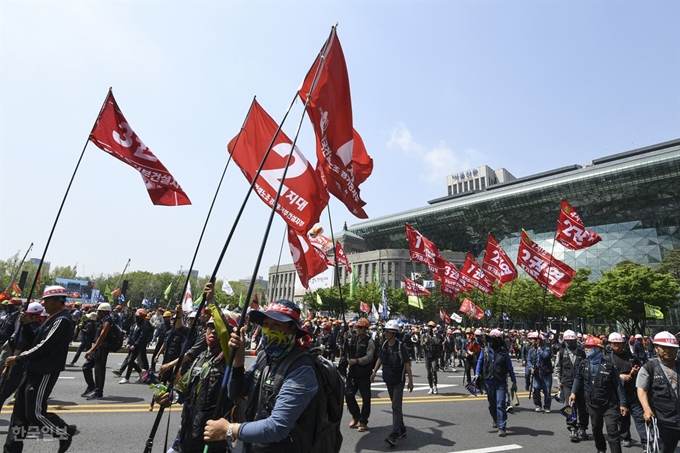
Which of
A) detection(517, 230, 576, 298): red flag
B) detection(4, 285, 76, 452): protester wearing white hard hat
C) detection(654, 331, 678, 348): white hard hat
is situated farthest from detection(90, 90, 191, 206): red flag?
detection(517, 230, 576, 298): red flag

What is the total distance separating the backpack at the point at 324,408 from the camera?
263cm

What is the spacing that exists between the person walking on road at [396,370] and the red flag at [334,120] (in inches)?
92.7

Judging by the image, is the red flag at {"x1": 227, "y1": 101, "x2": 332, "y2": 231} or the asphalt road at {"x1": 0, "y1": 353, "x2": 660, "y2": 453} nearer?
the asphalt road at {"x1": 0, "y1": 353, "x2": 660, "y2": 453}

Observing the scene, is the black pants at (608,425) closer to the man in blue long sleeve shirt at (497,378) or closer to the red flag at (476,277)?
the man in blue long sleeve shirt at (497,378)

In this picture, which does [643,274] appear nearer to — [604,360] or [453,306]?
[453,306]

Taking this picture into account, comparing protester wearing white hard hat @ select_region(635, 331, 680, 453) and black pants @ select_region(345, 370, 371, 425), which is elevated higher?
protester wearing white hard hat @ select_region(635, 331, 680, 453)

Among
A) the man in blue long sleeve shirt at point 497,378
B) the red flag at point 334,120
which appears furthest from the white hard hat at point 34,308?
the man in blue long sleeve shirt at point 497,378

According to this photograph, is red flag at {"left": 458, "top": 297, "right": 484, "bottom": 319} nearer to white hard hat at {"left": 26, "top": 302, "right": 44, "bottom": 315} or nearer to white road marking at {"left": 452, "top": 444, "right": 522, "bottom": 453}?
white road marking at {"left": 452, "top": 444, "right": 522, "bottom": 453}

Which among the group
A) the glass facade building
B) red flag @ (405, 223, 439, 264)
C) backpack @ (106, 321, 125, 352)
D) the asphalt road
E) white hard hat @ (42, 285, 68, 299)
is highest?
the glass facade building

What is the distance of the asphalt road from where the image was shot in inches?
234

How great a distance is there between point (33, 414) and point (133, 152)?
505 cm

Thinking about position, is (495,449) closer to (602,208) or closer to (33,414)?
(33,414)

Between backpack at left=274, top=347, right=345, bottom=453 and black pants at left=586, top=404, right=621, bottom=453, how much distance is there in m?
5.08

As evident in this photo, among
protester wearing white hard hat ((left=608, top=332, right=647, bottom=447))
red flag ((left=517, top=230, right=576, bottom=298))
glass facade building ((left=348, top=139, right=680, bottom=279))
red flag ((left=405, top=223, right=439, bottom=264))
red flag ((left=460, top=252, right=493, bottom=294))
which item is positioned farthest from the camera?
glass facade building ((left=348, top=139, right=680, bottom=279))
